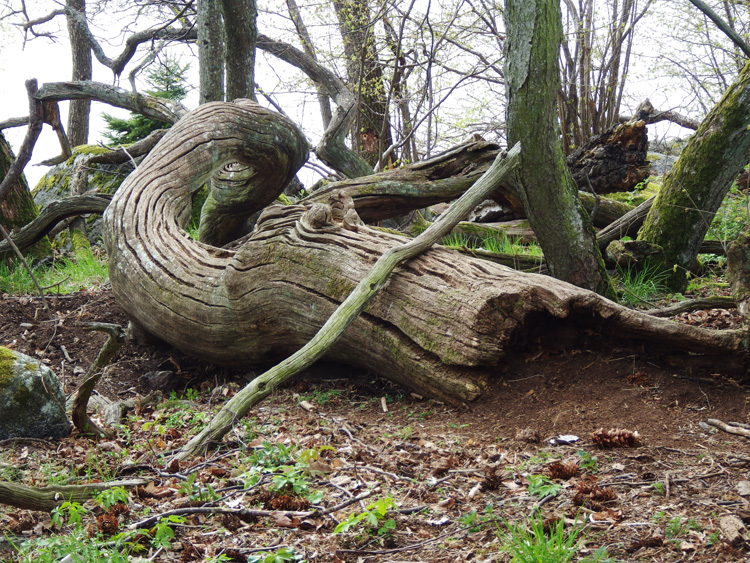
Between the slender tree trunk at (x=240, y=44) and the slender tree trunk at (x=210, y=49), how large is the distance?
0.14 m

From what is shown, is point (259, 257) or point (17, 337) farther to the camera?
point (17, 337)

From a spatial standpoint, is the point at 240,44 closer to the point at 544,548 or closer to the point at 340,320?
the point at 340,320

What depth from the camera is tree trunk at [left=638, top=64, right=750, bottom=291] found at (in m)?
5.29

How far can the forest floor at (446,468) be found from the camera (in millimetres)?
2289

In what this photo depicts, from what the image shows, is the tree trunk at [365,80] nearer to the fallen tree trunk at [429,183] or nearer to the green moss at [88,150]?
the fallen tree trunk at [429,183]

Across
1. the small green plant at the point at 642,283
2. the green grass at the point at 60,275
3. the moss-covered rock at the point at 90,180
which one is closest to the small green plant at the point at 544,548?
the small green plant at the point at 642,283

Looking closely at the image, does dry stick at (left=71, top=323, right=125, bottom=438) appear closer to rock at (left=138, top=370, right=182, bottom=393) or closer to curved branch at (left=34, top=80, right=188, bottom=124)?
rock at (left=138, top=370, right=182, bottom=393)

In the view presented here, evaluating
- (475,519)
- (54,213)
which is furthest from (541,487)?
(54,213)

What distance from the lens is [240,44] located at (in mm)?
7676

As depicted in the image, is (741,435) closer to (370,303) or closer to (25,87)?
(370,303)

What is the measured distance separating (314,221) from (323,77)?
227 inches

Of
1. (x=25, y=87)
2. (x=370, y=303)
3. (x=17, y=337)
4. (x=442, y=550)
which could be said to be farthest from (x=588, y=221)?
(x=25, y=87)

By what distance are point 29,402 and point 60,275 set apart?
Result: 4.94 metres

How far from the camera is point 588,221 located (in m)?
5.29
